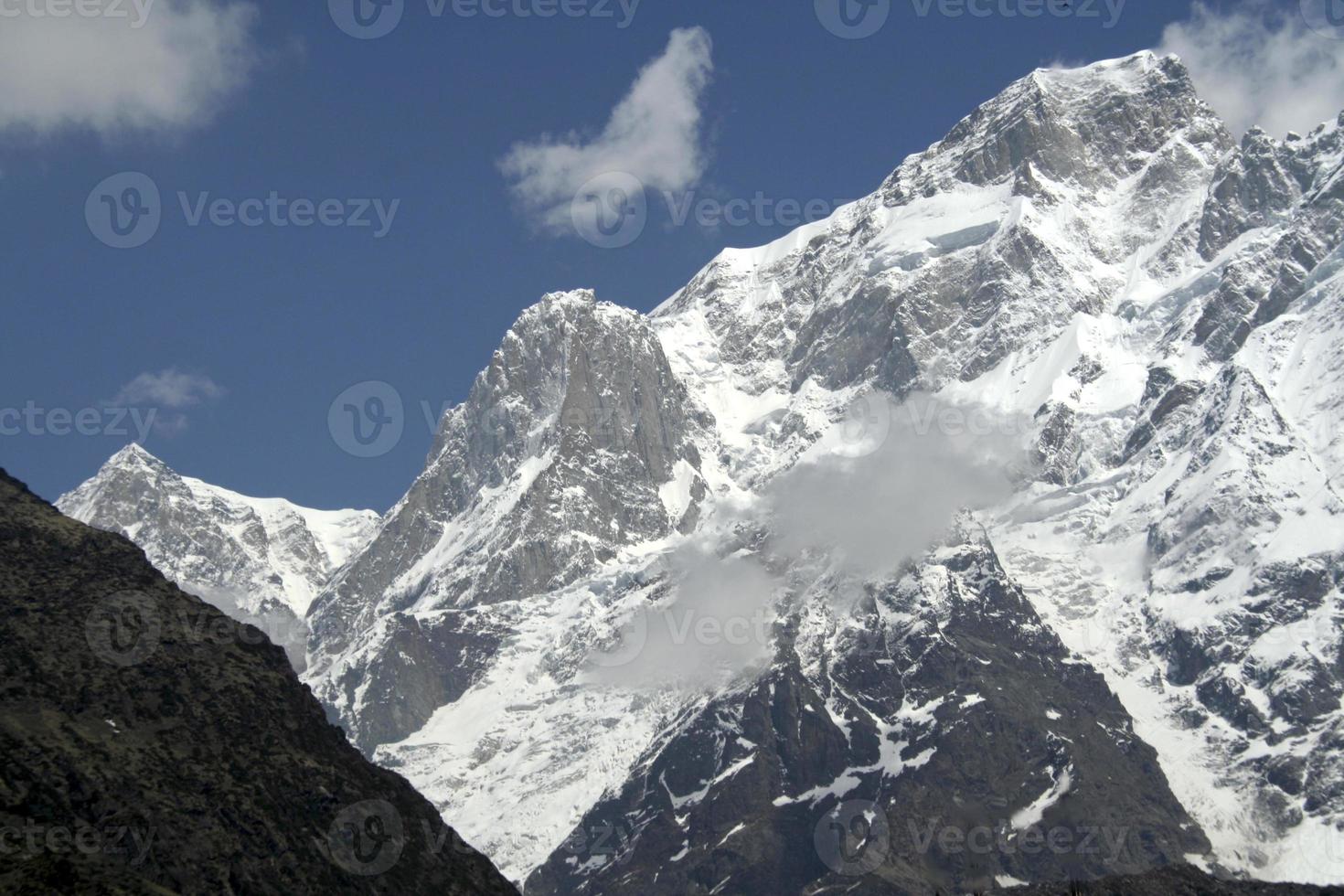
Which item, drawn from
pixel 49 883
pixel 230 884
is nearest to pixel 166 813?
pixel 230 884

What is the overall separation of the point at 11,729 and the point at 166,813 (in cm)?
1433

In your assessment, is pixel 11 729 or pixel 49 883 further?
pixel 11 729

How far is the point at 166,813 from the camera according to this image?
194125mm

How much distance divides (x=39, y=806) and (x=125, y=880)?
1154 centimetres

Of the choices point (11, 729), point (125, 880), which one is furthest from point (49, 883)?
point (11, 729)

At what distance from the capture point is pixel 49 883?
168 meters

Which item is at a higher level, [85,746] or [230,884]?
[85,746]

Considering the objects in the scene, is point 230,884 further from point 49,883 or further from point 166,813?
point 49,883

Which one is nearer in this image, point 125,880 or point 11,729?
point 125,880

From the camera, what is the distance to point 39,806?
18375cm

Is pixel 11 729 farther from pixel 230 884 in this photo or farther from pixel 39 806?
pixel 230 884

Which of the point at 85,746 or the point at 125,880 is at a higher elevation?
the point at 85,746

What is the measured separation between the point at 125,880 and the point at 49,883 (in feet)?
30.8

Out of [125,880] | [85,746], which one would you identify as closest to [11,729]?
[85,746]
